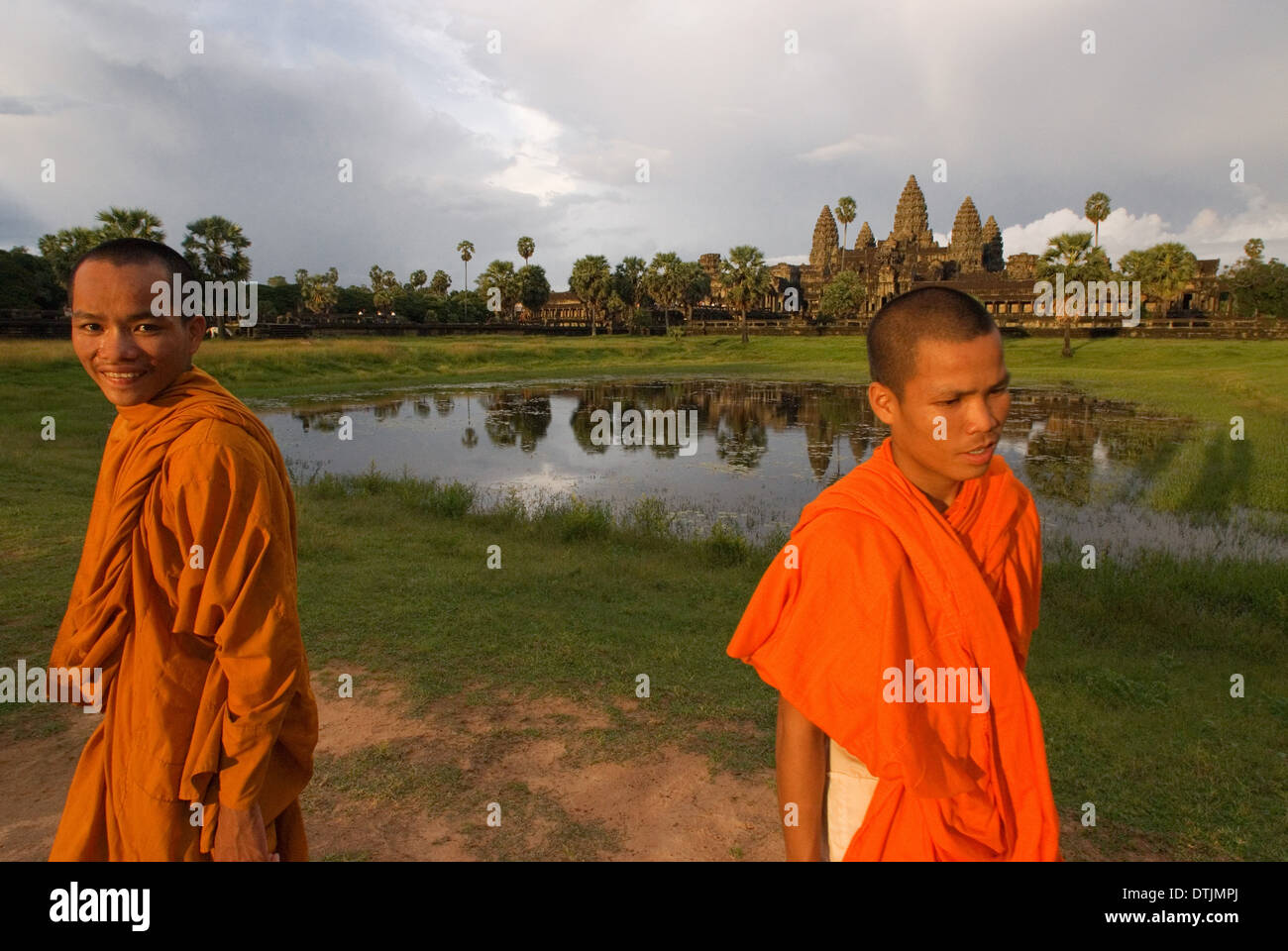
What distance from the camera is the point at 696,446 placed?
2044 centimetres

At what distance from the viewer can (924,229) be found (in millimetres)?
91438

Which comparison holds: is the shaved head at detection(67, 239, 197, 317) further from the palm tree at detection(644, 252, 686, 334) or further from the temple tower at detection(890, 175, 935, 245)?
the temple tower at detection(890, 175, 935, 245)

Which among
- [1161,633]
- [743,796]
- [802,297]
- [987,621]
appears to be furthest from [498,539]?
[802,297]

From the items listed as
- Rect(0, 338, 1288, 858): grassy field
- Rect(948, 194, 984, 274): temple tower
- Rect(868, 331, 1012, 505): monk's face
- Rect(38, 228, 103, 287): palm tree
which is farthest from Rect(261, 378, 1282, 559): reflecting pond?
Rect(948, 194, 984, 274): temple tower

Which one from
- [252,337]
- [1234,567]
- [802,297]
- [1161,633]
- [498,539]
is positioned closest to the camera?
[1161,633]

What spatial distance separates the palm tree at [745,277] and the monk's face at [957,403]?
183 feet

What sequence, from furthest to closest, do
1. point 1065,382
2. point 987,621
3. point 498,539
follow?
point 1065,382 → point 498,539 → point 987,621

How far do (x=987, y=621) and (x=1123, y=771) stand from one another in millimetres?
3271

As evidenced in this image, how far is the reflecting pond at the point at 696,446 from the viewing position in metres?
14.5

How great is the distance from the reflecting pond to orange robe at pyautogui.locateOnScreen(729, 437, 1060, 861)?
9.69 meters

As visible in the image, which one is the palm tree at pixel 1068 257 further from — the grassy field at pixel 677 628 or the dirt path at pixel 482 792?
the dirt path at pixel 482 792

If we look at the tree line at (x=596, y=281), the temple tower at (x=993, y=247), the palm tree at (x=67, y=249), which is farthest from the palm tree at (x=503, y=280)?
the temple tower at (x=993, y=247)

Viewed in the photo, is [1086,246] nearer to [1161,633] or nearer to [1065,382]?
[1065,382]

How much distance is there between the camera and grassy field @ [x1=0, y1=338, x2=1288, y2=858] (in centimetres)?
428
